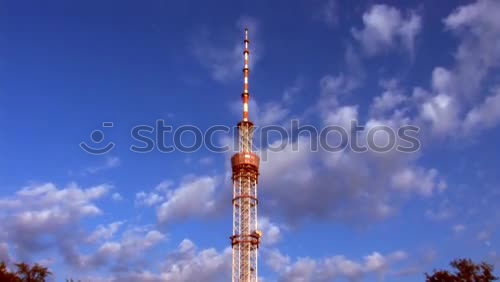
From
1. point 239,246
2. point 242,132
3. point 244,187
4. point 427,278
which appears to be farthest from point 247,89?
point 427,278

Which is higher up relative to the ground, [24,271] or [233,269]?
[233,269]

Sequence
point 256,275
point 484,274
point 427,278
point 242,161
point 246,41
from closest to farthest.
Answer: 1. point 484,274
2. point 427,278
3. point 256,275
4. point 242,161
5. point 246,41

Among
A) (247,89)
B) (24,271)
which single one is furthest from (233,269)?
(24,271)

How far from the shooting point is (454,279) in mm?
63781

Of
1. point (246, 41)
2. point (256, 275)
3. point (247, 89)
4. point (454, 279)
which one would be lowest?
point (454, 279)

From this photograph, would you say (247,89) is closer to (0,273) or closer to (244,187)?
(244,187)

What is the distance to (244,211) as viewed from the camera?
115m

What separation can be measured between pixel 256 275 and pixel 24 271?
1986 inches

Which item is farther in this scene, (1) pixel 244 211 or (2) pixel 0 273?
(1) pixel 244 211

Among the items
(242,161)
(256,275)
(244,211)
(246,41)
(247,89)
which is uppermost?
(246,41)

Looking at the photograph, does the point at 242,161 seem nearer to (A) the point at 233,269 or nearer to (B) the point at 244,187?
(B) the point at 244,187

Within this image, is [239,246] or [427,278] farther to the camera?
[239,246]

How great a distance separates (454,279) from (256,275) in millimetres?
51435

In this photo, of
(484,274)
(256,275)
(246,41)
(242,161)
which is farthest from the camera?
(246,41)
